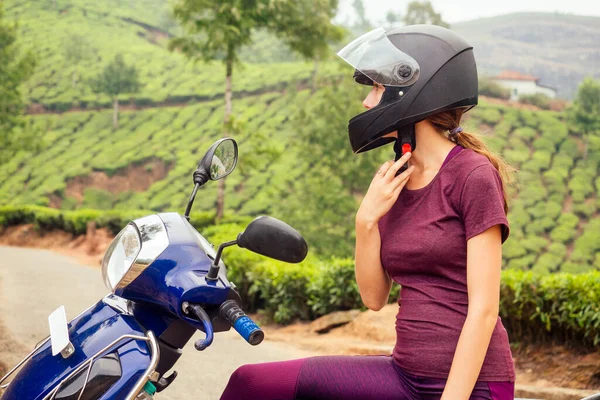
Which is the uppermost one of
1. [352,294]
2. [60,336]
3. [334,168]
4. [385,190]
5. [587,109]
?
[385,190]

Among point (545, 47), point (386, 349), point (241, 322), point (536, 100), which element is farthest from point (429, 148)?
point (545, 47)

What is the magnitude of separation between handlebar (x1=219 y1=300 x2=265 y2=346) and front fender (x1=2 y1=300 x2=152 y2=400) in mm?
186

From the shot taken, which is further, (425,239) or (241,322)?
(425,239)

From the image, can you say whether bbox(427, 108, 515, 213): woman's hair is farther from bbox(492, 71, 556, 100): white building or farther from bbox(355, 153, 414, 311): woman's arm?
bbox(492, 71, 556, 100): white building

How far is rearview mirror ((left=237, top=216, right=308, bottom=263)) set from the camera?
145 centimetres

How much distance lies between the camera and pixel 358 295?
7.42 m

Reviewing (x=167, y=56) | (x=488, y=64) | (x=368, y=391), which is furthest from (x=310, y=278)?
(x=488, y=64)

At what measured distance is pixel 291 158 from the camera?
4244 cm

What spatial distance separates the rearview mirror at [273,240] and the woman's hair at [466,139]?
534 mm

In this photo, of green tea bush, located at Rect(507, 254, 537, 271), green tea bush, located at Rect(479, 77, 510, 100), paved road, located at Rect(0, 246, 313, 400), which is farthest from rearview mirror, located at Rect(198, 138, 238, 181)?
green tea bush, located at Rect(479, 77, 510, 100)

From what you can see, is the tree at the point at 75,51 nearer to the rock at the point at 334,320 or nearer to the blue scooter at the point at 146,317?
the rock at the point at 334,320

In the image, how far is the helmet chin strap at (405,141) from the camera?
168cm

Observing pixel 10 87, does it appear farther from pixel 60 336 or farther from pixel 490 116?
pixel 490 116

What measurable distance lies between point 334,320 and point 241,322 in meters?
6.04
